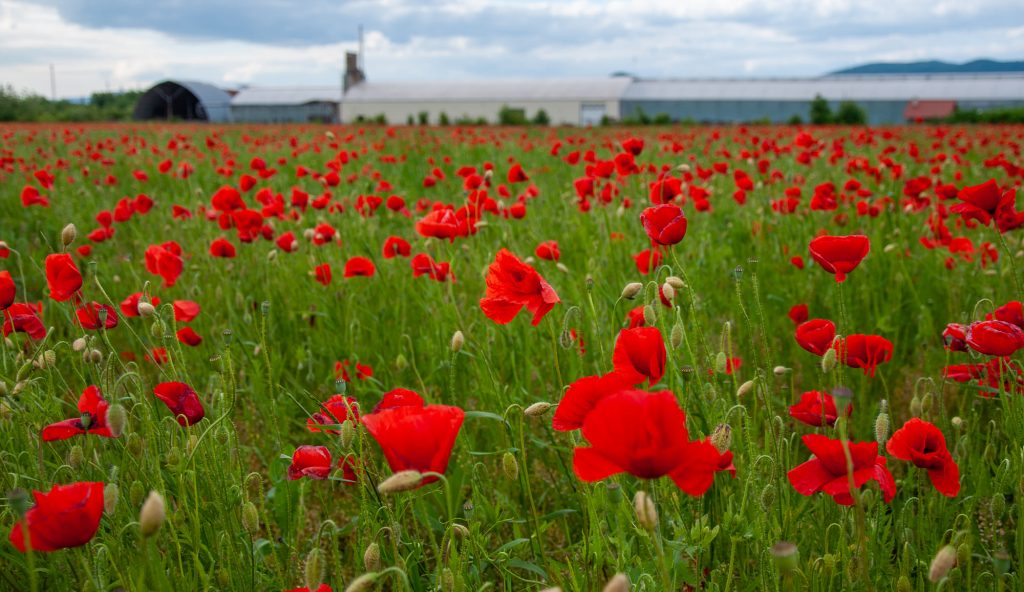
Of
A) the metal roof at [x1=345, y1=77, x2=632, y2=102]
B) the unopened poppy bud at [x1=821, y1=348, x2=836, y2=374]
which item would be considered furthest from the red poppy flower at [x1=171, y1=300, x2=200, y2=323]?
the metal roof at [x1=345, y1=77, x2=632, y2=102]

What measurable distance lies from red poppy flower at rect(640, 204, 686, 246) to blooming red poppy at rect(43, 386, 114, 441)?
0.94m

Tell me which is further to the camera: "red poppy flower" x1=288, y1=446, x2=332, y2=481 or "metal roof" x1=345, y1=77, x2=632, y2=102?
"metal roof" x1=345, y1=77, x2=632, y2=102

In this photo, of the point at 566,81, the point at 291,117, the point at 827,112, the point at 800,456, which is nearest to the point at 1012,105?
the point at 827,112

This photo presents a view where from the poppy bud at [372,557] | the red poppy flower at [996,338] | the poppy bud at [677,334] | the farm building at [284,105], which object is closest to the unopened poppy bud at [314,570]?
the poppy bud at [372,557]

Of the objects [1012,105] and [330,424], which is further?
[1012,105]

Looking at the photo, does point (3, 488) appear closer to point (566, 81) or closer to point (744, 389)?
point (744, 389)

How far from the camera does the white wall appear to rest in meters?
36.8

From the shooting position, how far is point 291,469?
1218 mm

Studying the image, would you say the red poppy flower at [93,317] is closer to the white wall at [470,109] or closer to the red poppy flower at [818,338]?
the red poppy flower at [818,338]

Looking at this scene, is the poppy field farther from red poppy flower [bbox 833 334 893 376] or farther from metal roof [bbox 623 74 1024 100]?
metal roof [bbox 623 74 1024 100]

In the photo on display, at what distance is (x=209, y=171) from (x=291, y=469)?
7.58 m

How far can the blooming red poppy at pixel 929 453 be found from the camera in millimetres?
1196

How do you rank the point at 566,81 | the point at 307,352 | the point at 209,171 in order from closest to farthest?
1. the point at 307,352
2. the point at 209,171
3. the point at 566,81

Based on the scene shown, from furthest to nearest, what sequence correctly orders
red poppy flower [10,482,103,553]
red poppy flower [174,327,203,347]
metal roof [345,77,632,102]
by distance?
metal roof [345,77,632,102]
red poppy flower [174,327,203,347]
red poppy flower [10,482,103,553]
